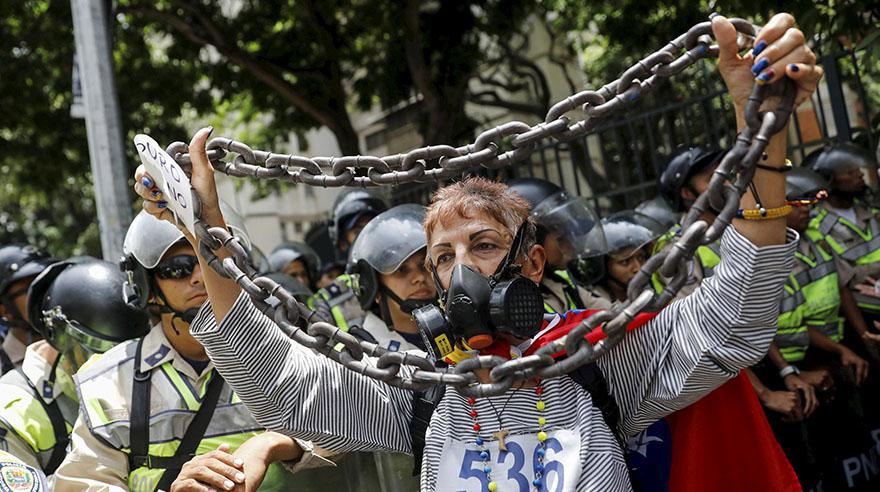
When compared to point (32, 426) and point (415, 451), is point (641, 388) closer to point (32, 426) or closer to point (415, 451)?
point (415, 451)

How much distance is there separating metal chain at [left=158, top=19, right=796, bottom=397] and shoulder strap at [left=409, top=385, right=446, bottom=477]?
85 millimetres

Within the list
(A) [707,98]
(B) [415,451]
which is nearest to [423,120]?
(A) [707,98]

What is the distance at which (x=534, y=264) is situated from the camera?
2.60 metres

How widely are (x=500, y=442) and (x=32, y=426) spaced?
2.18m

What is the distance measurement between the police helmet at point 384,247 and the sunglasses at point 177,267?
85cm

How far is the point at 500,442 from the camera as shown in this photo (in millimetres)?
2346

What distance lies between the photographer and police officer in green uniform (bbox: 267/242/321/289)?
23.8ft

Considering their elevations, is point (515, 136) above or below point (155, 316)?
above

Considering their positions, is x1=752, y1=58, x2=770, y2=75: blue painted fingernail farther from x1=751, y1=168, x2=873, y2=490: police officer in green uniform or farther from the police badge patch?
x1=751, y1=168, x2=873, y2=490: police officer in green uniform

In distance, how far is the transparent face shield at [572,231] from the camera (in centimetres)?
496

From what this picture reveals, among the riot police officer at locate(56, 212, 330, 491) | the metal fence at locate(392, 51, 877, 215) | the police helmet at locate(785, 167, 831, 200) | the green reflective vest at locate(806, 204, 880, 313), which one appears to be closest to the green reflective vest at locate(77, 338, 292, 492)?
the riot police officer at locate(56, 212, 330, 491)

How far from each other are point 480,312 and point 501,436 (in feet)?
1.07

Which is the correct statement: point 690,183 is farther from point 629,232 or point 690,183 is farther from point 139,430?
point 139,430

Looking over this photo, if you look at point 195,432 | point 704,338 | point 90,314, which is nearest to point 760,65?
point 704,338
